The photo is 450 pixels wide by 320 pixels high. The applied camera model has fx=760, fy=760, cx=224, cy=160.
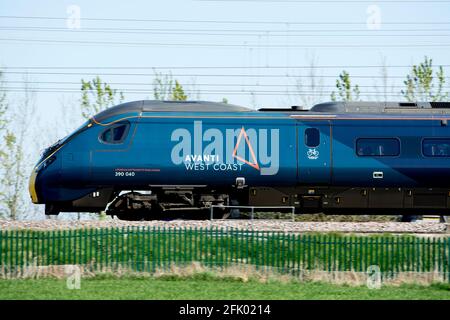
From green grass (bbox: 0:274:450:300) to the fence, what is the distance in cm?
148

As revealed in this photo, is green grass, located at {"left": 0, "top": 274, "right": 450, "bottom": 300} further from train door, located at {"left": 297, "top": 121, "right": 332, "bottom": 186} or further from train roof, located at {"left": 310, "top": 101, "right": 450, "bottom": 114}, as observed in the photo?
train roof, located at {"left": 310, "top": 101, "right": 450, "bottom": 114}

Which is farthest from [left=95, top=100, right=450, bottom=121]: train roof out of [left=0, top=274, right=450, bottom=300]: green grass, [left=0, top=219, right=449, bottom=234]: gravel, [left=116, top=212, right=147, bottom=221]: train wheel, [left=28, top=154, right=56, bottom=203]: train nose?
[left=0, top=274, right=450, bottom=300]: green grass

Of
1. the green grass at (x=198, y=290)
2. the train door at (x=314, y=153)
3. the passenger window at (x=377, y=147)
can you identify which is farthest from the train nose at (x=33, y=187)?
the passenger window at (x=377, y=147)

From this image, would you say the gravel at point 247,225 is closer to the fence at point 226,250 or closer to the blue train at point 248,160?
the blue train at point 248,160

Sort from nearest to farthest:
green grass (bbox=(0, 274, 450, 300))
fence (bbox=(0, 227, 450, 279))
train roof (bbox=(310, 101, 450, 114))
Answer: green grass (bbox=(0, 274, 450, 300)) < fence (bbox=(0, 227, 450, 279)) < train roof (bbox=(310, 101, 450, 114))

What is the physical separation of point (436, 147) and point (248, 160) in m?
6.81

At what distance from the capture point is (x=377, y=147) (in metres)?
27.0

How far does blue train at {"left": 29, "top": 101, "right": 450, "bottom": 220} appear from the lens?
26.1 m

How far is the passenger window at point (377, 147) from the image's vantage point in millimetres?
26953

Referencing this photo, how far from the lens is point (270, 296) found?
17812 mm

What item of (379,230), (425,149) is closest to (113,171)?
(379,230)

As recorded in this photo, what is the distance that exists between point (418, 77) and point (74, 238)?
3201 cm

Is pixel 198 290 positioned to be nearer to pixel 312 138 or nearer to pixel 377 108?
pixel 312 138
